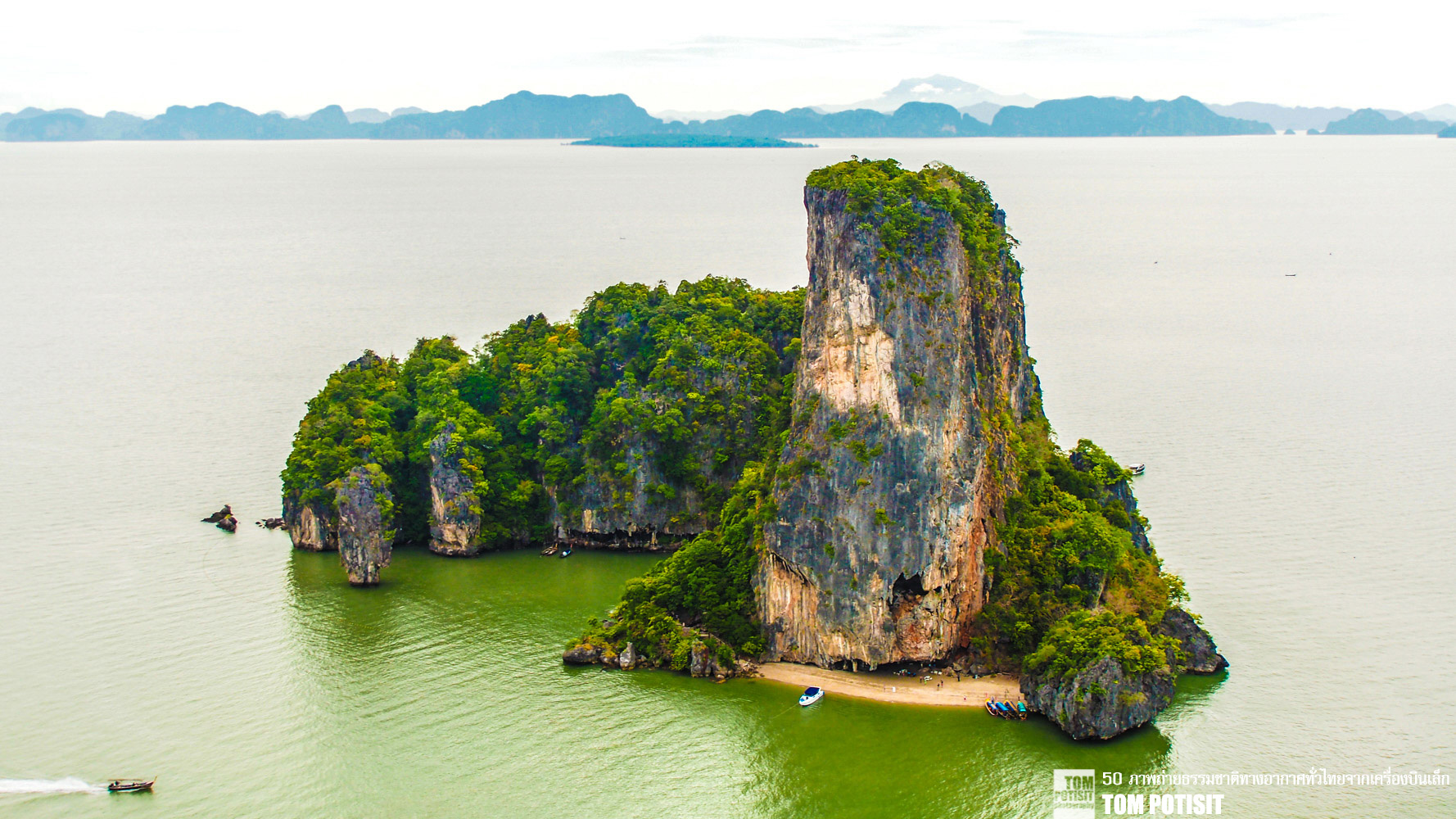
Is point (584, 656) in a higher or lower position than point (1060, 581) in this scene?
lower

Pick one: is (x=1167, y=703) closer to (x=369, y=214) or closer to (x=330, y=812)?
(x=330, y=812)

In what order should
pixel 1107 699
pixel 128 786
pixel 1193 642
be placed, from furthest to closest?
pixel 1193 642 < pixel 1107 699 < pixel 128 786

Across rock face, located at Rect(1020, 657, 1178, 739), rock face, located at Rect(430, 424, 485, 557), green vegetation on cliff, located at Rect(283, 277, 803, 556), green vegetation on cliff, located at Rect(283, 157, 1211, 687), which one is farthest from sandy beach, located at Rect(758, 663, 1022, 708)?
rock face, located at Rect(430, 424, 485, 557)

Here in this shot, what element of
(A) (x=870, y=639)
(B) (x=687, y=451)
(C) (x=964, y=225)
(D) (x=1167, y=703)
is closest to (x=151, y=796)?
(A) (x=870, y=639)

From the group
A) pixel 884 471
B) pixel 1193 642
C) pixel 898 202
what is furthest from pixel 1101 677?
pixel 898 202

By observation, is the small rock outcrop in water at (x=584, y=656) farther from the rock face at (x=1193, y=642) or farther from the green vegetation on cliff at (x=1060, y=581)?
the rock face at (x=1193, y=642)

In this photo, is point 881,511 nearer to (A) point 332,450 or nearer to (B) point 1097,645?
(B) point 1097,645

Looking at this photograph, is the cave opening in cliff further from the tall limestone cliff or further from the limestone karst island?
the tall limestone cliff
